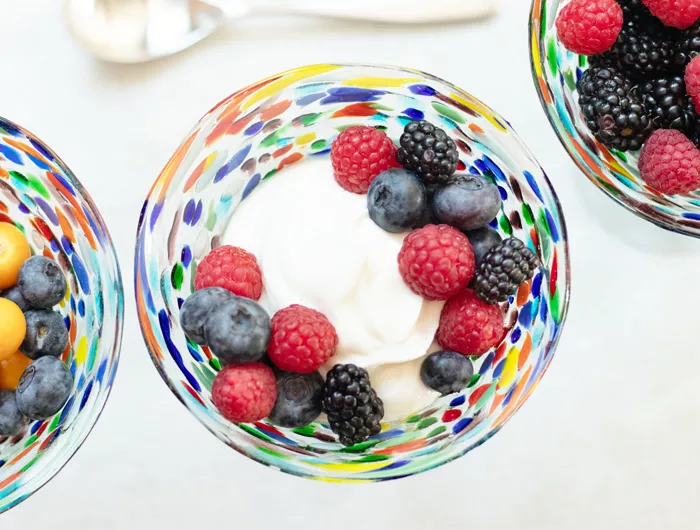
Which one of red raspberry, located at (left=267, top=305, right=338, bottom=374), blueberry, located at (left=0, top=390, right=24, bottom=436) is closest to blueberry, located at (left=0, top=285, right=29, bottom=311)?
blueberry, located at (left=0, top=390, right=24, bottom=436)

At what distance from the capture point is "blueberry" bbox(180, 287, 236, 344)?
914mm

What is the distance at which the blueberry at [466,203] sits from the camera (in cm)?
95

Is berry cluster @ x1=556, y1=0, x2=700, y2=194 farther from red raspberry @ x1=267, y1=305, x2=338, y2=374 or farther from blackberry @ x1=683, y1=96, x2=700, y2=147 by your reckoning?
red raspberry @ x1=267, y1=305, x2=338, y2=374

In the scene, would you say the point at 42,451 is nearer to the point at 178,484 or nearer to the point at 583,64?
the point at 178,484

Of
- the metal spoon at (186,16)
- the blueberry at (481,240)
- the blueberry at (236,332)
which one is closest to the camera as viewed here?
the blueberry at (236,332)

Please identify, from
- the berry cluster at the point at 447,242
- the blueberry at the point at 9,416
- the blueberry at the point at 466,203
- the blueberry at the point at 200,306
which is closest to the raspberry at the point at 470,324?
the berry cluster at the point at 447,242

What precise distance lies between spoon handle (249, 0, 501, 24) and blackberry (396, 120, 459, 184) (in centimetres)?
37

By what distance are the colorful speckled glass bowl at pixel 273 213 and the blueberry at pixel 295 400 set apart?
0.10 metres

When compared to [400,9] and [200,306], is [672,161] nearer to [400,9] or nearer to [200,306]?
[400,9]

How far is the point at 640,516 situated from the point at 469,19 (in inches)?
38.5

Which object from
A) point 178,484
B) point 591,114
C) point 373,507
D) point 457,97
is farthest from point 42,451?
point 591,114

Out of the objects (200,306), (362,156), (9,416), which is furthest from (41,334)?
(362,156)

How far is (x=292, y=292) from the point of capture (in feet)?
3.34

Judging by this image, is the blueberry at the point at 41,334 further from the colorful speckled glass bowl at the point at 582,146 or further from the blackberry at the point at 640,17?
the blackberry at the point at 640,17
